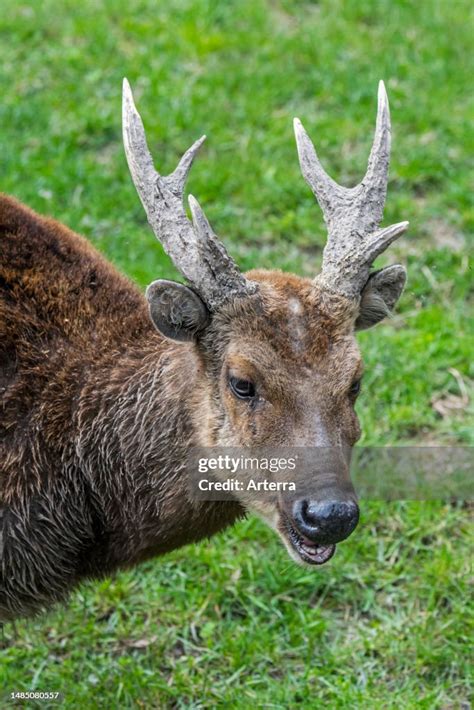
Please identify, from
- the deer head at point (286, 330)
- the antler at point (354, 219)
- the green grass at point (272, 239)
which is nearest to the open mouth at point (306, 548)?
the deer head at point (286, 330)

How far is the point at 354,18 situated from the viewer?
1194 centimetres

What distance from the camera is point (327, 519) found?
5.06 meters

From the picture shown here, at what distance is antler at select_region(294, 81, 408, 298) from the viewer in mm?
5637

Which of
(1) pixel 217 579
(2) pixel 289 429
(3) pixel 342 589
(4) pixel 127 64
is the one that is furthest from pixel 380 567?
(4) pixel 127 64

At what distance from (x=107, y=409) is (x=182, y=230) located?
0.98m

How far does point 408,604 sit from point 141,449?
87.0 inches

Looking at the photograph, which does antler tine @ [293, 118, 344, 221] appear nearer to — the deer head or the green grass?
the deer head

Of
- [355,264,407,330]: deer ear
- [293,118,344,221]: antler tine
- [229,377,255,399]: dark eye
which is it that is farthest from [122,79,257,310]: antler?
[355,264,407,330]: deer ear

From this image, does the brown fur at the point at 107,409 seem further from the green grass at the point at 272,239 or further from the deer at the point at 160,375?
the green grass at the point at 272,239

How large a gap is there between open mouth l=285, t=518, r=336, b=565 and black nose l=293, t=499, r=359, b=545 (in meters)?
0.09

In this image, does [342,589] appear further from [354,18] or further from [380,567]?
[354,18]

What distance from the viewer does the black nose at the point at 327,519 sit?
5.06 m

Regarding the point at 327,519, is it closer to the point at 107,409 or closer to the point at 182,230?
the point at 107,409

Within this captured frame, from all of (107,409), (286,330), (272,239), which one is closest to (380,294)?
(286,330)
